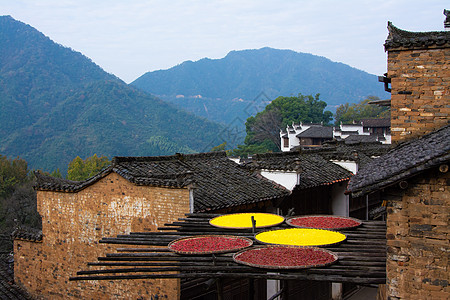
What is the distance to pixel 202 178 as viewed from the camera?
13.4 m

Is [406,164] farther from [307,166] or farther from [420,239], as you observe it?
[307,166]

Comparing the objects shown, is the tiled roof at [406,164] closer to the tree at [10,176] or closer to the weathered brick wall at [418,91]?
the weathered brick wall at [418,91]

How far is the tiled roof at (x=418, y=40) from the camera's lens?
7422 millimetres

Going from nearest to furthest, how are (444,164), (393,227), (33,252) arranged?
1. (444,164)
2. (393,227)
3. (33,252)

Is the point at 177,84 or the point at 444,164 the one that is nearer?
the point at 444,164

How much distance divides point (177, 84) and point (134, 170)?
145m

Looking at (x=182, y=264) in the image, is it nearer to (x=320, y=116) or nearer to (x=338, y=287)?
(x=338, y=287)

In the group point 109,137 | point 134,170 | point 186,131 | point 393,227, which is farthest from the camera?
point 186,131

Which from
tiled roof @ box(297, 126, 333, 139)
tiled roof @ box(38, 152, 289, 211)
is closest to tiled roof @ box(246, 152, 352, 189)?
tiled roof @ box(38, 152, 289, 211)

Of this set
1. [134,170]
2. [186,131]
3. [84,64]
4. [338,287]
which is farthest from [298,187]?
[84,64]

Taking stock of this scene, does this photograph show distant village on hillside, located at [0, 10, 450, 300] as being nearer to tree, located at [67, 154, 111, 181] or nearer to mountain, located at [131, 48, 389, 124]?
tree, located at [67, 154, 111, 181]

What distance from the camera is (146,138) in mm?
73250

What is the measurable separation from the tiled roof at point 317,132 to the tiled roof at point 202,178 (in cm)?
4168

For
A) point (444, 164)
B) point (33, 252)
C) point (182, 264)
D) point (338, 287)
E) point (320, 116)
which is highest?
point (320, 116)
